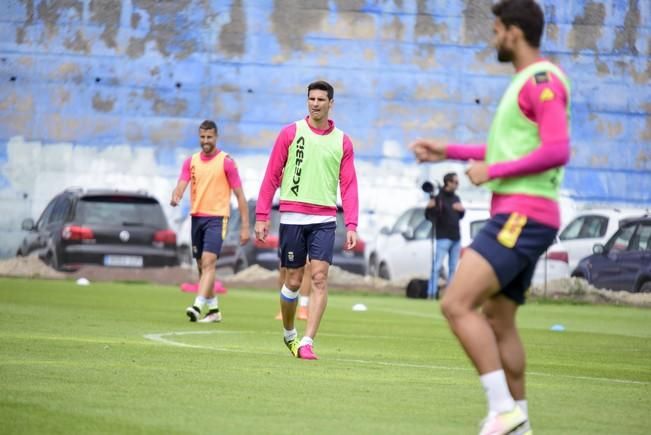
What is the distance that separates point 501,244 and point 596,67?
29.2m

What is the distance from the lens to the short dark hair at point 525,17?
7793 millimetres

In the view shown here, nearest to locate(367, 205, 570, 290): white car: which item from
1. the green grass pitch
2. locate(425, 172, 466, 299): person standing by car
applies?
locate(425, 172, 466, 299): person standing by car

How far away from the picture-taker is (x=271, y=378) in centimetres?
1102

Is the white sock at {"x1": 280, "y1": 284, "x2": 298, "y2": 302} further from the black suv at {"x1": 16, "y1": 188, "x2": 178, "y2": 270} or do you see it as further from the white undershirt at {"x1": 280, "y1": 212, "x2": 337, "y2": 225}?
the black suv at {"x1": 16, "y1": 188, "x2": 178, "y2": 270}

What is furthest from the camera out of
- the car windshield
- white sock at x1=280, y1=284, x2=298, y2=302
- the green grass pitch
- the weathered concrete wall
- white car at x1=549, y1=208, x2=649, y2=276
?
the weathered concrete wall

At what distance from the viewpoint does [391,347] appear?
1547 centimetres

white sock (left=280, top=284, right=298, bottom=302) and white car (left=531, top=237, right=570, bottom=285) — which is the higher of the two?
white sock (left=280, top=284, right=298, bottom=302)

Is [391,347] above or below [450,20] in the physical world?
below

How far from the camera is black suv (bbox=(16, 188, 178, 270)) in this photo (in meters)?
32.4

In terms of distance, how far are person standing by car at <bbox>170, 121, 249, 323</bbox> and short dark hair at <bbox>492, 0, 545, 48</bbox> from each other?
35.3ft

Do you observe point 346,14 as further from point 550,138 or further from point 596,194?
point 550,138

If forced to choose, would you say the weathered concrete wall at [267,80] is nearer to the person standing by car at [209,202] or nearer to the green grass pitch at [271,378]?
the green grass pitch at [271,378]

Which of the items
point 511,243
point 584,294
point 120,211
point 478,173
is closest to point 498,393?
point 511,243

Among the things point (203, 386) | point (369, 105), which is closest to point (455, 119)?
point (369, 105)
